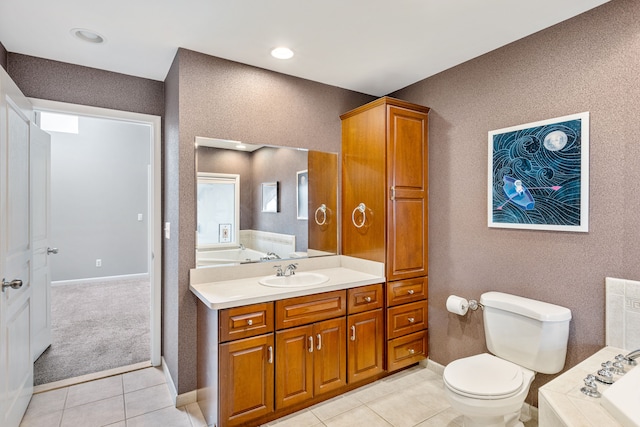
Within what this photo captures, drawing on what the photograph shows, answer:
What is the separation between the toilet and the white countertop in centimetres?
80

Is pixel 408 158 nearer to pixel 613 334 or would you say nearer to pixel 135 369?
pixel 613 334

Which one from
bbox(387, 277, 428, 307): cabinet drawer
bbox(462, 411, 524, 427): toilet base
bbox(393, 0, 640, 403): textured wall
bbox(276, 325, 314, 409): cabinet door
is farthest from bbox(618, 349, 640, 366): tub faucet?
bbox(276, 325, 314, 409): cabinet door

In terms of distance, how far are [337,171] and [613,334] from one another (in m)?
2.13

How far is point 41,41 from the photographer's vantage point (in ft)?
7.04

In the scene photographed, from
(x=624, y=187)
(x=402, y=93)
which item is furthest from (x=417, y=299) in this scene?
(x=402, y=93)

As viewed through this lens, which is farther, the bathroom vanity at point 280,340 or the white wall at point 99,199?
the white wall at point 99,199

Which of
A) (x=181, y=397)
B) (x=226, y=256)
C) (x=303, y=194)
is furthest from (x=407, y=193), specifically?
(x=181, y=397)

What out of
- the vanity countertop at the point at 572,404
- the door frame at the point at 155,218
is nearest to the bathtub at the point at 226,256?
A: the door frame at the point at 155,218

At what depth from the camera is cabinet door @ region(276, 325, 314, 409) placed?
2.07 meters

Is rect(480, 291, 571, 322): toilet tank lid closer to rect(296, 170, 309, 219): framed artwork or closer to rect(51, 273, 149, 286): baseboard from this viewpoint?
rect(296, 170, 309, 219): framed artwork

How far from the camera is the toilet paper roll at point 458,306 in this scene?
2355 millimetres

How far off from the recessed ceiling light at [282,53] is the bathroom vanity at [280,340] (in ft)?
5.06

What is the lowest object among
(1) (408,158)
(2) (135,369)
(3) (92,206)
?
(2) (135,369)

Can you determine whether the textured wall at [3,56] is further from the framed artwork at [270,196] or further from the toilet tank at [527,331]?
the toilet tank at [527,331]
